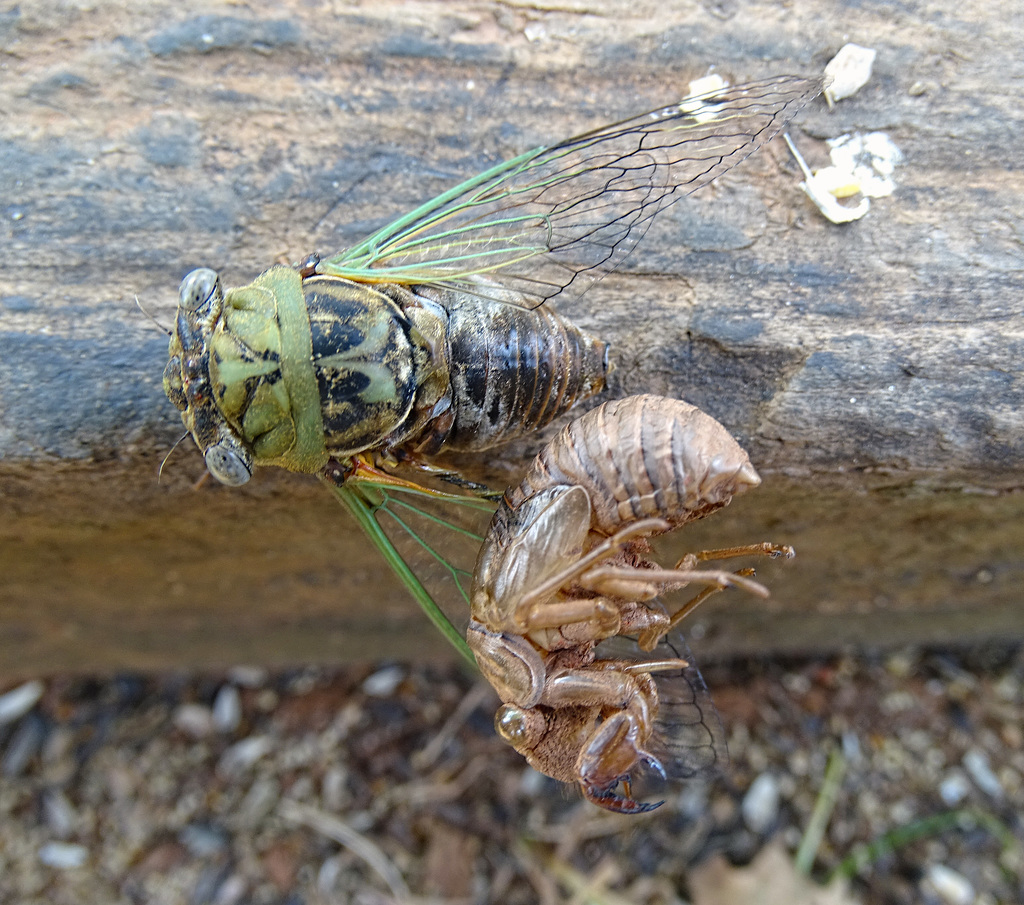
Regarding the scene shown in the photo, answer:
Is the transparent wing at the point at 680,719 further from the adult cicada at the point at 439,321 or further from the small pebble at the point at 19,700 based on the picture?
the small pebble at the point at 19,700

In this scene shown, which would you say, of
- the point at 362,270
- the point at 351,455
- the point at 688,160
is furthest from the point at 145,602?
the point at 688,160

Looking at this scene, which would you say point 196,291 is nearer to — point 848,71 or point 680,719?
point 680,719

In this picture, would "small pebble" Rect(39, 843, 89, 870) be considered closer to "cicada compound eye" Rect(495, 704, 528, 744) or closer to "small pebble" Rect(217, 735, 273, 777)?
"small pebble" Rect(217, 735, 273, 777)

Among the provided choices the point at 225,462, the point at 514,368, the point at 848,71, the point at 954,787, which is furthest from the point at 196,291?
the point at 954,787

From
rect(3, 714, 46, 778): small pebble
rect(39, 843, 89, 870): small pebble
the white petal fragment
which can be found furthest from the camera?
rect(3, 714, 46, 778): small pebble

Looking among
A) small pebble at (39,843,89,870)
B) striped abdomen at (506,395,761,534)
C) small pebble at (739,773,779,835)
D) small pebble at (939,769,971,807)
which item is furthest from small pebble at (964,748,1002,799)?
small pebble at (39,843,89,870)

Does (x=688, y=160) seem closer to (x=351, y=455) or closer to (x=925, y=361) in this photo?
(x=925, y=361)
